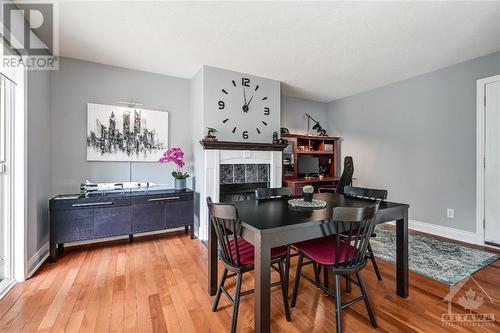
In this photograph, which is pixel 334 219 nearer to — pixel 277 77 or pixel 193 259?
pixel 193 259

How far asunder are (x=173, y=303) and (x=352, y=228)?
1.54 metres

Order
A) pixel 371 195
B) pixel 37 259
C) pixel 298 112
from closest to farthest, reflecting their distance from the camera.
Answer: pixel 371 195
pixel 37 259
pixel 298 112

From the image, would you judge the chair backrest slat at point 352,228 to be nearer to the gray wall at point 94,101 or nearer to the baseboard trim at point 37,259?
the gray wall at point 94,101

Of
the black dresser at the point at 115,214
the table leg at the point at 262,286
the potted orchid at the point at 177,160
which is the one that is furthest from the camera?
the potted orchid at the point at 177,160

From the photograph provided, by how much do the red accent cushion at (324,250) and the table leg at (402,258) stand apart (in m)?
0.53

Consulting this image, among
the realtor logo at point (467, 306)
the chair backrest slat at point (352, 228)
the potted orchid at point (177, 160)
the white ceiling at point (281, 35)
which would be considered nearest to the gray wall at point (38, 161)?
the white ceiling at point (281, 35)

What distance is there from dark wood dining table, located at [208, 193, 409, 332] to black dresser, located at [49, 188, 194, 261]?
150 centimetres

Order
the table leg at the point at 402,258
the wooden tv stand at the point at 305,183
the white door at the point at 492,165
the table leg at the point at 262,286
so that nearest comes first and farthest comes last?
1. the table leg at the point at 262,286
2. the table leg at the point at 402,258
3. the white door at the point at 492,165
4. the wooden tv stand at the point at 305,183

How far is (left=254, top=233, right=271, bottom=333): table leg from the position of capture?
1298 millimetres

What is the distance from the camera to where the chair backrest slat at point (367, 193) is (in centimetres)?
215

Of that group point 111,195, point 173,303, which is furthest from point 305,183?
point 111,195

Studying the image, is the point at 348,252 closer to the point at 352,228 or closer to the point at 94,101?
the point at 352,228

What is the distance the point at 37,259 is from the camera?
2.48 m

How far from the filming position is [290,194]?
8.36 ft
